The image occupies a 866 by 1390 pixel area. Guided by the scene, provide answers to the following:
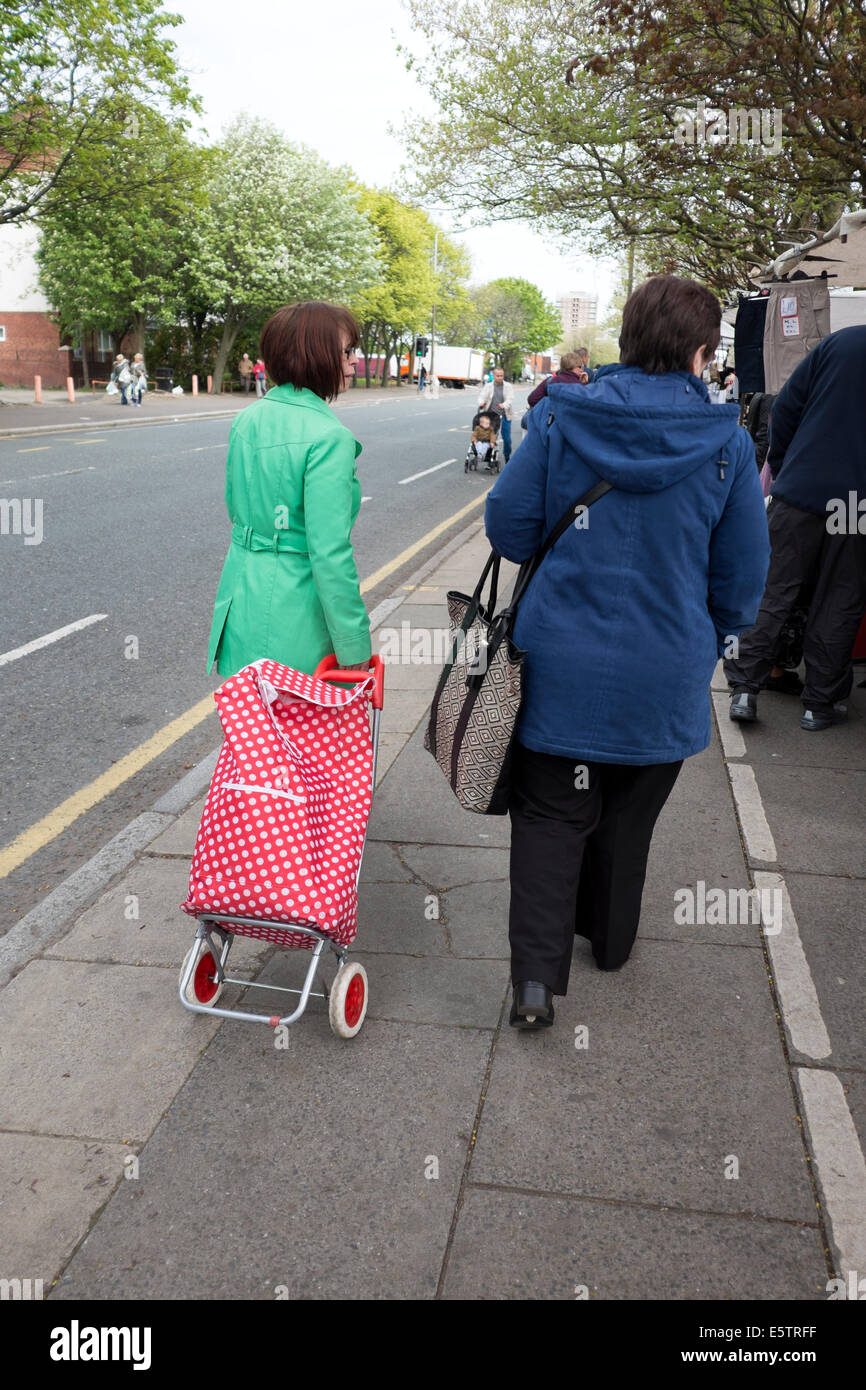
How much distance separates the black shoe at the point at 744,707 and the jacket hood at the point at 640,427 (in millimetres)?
3116

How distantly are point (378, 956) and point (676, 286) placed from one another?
6.62 ft

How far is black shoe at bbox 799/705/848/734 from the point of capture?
5.56m

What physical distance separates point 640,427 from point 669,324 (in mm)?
263

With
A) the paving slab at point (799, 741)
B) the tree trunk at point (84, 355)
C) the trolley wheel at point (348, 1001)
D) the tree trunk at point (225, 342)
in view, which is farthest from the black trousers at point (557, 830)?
the tree trunk at point (84, 355)

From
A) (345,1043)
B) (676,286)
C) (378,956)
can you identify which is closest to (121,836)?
(378,956)

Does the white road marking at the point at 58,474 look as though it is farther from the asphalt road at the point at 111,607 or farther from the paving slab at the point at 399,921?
the paving slab at the point at 399,921

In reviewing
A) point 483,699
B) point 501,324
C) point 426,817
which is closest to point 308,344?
point 483,699

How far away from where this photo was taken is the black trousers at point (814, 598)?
539cm

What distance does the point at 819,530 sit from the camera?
5.36 meters

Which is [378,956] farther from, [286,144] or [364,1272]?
[286,144]

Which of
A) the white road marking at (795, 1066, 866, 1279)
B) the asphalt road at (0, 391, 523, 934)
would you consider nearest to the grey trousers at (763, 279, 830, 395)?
the asphalt road at (0, 391, 523, 934)

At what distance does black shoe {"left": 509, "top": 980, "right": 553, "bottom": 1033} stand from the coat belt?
1317 millimetres

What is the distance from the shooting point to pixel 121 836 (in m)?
4.17

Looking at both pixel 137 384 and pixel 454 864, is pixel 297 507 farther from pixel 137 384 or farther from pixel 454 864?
pixel 137 384
